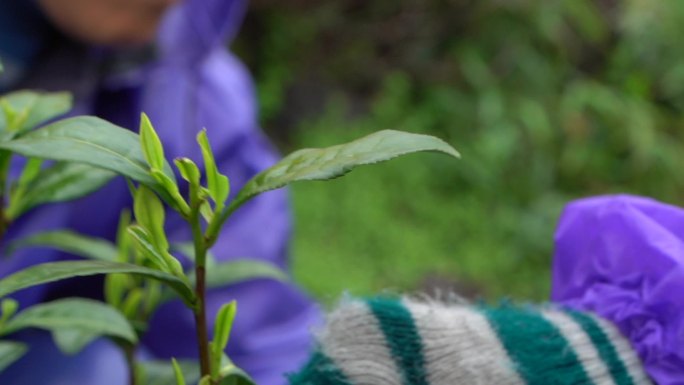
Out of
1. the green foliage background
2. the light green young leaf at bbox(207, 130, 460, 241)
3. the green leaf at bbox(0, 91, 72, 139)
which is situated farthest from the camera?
the green foliage background

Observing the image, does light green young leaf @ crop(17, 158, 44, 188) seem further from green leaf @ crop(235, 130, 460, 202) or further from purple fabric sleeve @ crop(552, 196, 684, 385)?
purple fabric sleeve @ crop(552, 196, 684, 385)

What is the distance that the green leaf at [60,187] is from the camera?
523mm

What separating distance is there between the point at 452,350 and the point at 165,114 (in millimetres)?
819

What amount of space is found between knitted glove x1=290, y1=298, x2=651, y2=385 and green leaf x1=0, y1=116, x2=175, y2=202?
102 mm

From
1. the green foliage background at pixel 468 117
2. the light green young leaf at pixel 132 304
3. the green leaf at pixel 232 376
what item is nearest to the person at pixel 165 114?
the light green young leaf at pixel 132 304

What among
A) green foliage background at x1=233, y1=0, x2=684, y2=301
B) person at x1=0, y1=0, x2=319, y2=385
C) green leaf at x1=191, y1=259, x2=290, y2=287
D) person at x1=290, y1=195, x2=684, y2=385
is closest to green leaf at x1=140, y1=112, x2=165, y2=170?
person at x1=290, y1=195, x2=684, y2=385

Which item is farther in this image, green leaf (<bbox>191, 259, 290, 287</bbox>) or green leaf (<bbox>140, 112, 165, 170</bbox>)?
green leaf (<bbox>191, 259, 290, 287</bbox>)

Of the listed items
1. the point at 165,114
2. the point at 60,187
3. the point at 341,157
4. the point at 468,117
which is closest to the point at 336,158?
the point at 341,157

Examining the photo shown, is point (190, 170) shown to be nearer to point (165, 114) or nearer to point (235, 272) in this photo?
point (235, 272)

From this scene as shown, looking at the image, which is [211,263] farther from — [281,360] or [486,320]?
[281,360]

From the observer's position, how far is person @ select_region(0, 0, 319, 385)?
1.08 metres

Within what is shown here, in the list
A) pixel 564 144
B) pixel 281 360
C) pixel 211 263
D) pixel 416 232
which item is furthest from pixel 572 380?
pixel 564 144

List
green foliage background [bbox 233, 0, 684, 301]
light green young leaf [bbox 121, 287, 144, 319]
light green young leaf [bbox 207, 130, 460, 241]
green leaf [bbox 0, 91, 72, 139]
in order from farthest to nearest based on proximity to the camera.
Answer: green foliage background [bbox 233, 0, 684, 301]
light green young leaf [bbox 121, 287, 144, 319]
green leaf [bbox 0, 91, 72, 139]
light green young leaf [bbox 207, 130, 460, 241]

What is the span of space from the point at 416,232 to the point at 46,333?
167 cm
